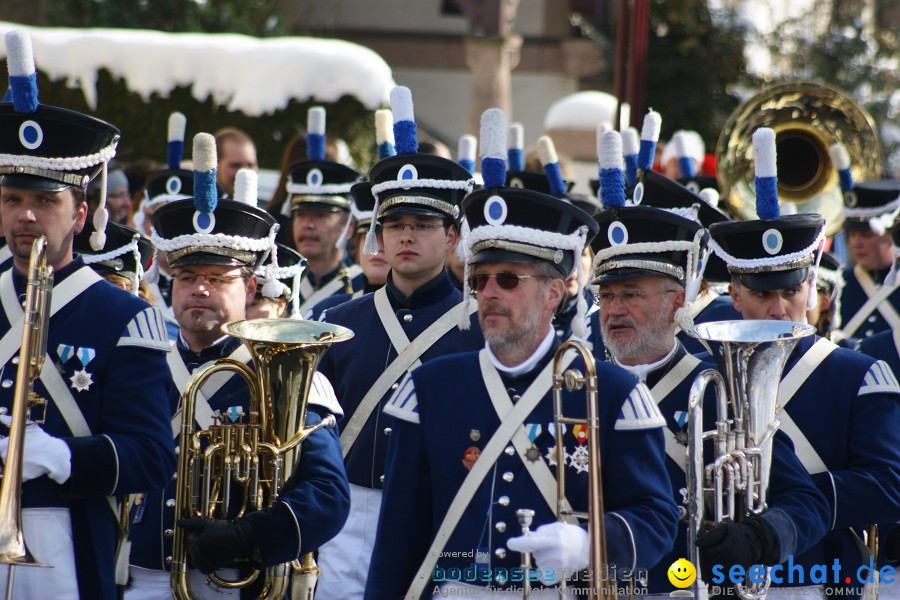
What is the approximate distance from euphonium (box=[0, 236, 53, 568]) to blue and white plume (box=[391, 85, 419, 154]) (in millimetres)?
2005

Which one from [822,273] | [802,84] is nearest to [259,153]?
[802,84]

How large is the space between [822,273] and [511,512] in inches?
161

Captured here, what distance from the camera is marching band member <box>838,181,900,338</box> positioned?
9.62m

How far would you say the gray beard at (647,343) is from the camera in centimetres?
566

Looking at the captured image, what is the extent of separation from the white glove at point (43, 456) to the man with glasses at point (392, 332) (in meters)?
1.88

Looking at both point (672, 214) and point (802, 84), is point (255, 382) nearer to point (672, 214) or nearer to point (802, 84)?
point (672, 214)

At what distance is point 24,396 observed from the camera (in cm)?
465

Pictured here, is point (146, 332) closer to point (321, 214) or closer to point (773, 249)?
point (773, 249)

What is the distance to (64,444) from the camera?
4.83 metres

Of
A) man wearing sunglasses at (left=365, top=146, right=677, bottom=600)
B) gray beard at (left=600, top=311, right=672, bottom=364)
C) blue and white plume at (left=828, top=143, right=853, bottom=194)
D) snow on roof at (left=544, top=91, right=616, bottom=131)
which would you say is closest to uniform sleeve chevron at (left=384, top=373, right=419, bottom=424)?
man wearing sunglasses at (left=365, top=146, right=677, bottom=600)

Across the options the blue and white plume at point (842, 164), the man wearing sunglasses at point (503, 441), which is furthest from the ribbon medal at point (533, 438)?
the blue and white plume at point (842, 164)

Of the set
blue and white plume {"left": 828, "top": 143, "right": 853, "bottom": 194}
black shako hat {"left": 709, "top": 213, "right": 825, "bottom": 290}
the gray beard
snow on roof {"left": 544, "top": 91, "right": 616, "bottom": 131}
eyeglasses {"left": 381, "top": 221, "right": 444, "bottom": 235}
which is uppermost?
snow on roof {"left": 544, "top": 91, "right": 616, "bottom": 131}

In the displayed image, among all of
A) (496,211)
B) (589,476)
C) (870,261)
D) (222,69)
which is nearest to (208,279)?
(496,211)

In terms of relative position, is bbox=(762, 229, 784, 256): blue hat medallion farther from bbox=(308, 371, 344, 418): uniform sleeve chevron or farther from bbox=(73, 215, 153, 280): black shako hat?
bbox=(73, 215, 153, 280): black shako hat
